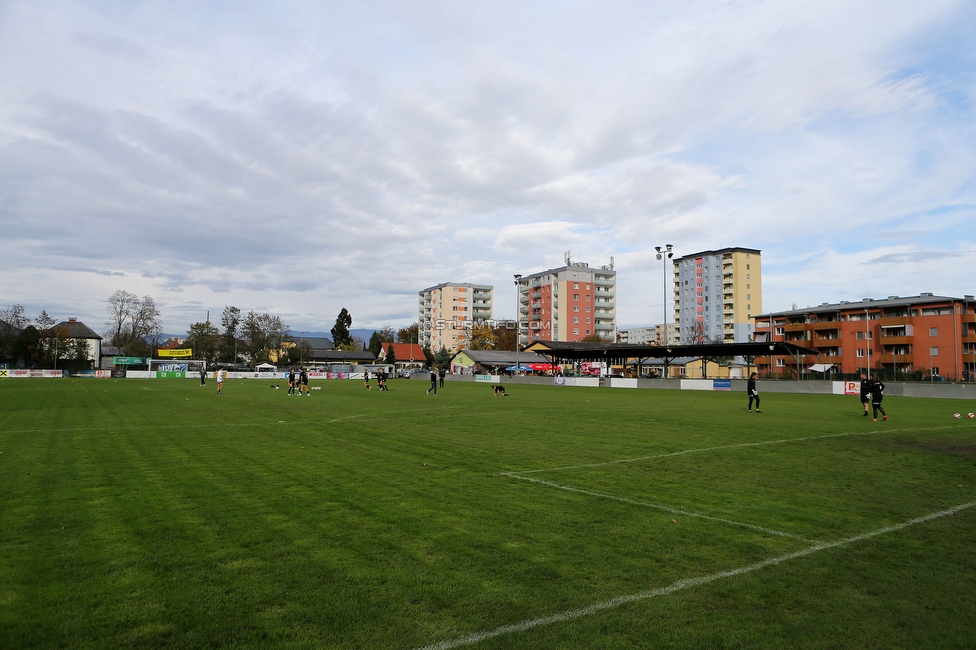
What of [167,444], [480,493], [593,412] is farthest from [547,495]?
[593,412]

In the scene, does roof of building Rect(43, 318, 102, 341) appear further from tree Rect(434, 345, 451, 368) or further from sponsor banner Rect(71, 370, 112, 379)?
tree Rect(434, 345, 451, 368)

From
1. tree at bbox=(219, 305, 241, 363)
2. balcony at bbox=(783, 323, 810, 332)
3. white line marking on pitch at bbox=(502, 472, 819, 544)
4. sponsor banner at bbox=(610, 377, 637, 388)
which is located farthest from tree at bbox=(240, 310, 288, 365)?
white line marking on pitch at bbox=(502, 472, 819, 544)

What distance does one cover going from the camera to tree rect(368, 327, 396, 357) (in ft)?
502

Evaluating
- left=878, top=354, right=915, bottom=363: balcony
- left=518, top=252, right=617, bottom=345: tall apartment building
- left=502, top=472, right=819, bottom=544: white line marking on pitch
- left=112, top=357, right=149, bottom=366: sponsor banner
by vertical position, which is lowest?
left=502, top=472, right=819, bottom=544: white line marking on pitch

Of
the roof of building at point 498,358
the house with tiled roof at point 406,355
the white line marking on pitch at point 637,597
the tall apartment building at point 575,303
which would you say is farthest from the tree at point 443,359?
the white line marking on pitch at point 637,597

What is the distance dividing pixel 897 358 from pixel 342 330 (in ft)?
375

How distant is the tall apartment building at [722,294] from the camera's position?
379ft

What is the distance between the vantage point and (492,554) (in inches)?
257

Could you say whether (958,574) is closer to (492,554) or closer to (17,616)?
(492,554)

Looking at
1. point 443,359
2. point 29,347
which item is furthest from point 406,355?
point 29,347

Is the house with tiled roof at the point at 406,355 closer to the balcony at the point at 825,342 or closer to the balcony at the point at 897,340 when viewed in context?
the balcony at the point at 825,342

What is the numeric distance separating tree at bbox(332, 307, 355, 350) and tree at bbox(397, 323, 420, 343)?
21.3 meters

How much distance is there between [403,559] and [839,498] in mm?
7402

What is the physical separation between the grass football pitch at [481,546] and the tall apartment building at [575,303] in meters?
114
